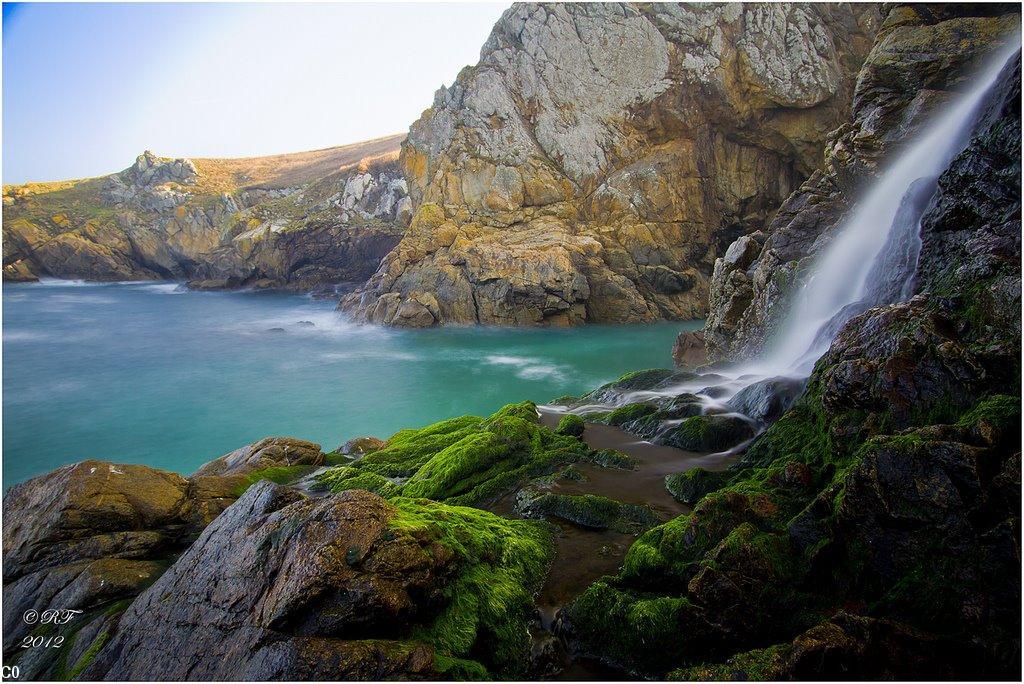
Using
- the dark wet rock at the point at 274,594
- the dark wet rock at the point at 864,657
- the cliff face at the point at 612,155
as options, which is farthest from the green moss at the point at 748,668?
the cliff face at the point at 612,155

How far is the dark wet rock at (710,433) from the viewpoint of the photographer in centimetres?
800

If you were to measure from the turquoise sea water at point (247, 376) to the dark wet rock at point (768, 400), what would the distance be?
10.3 m

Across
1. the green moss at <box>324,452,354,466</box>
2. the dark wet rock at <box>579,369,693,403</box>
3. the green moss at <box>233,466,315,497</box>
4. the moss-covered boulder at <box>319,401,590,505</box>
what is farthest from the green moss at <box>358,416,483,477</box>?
the dark wet rock at <box>579,369,693,403</box>

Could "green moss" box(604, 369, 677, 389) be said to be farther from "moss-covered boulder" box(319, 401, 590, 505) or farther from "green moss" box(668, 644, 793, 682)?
"green moss" box(668, 644, 793, 682)

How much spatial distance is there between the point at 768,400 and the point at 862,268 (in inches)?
228

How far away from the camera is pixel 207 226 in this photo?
5756 cm

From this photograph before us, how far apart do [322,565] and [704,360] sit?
1675 cm

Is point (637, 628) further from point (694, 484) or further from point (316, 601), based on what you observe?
point (694, 484)

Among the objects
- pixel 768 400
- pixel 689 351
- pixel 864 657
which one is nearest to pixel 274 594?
pixel 864 657

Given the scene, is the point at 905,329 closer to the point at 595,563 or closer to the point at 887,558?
the point at 887,558

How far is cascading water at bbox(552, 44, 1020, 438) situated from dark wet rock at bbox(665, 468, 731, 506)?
2.97 m

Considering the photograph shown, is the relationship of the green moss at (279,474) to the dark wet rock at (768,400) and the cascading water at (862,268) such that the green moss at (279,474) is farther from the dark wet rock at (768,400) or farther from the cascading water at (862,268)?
the dark wet rock at (768,400)

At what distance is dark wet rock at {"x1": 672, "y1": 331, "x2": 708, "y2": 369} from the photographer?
18891mm

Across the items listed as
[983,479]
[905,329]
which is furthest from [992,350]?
[983,479]
